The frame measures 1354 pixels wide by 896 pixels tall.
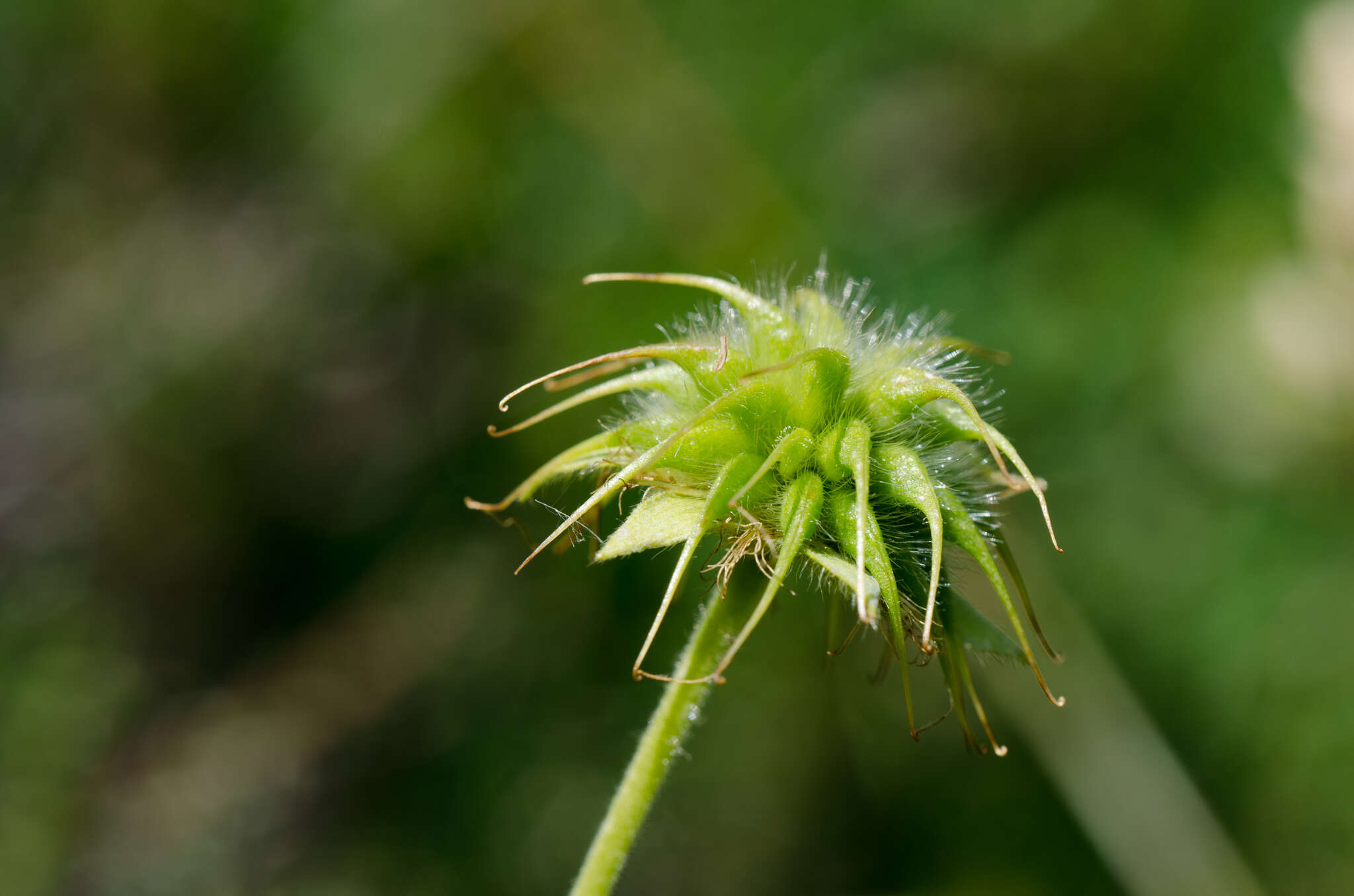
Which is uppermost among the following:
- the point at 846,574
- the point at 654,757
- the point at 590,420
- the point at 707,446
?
the point at 590,420

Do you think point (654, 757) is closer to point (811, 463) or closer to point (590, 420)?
point (811, 463)

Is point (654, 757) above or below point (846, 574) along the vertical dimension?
below

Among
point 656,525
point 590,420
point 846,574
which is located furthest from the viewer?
point 590,420

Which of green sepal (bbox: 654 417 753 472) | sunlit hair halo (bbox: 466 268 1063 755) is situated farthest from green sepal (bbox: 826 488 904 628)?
green sepal (bbox: 654 417 753 472)

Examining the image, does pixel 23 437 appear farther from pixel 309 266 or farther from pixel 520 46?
pixel 520 46

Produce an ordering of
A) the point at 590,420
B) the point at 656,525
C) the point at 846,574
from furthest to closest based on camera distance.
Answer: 1. the point at 590,420
2. the point at 656,525
3. the point at 846,574

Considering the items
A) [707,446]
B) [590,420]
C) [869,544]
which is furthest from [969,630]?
[590,420]
